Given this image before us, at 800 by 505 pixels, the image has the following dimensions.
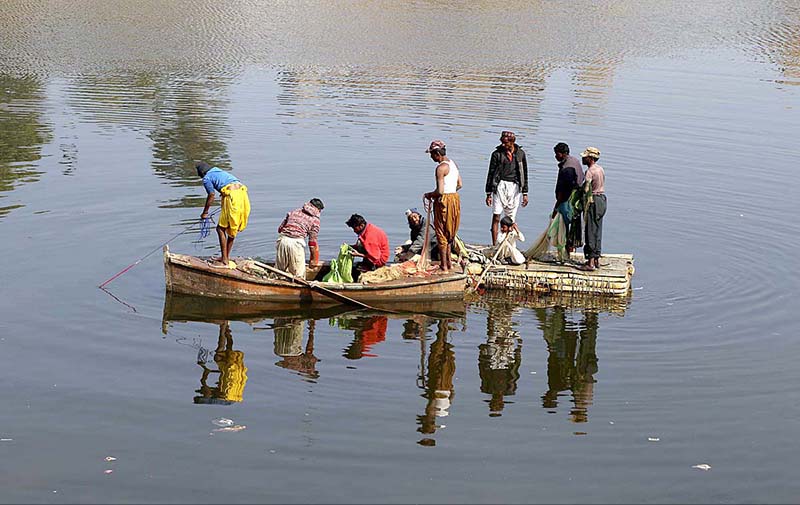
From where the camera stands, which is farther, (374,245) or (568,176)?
(374,245)

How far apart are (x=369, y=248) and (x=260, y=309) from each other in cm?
175

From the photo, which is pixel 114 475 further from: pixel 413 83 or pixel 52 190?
pixel 413 83

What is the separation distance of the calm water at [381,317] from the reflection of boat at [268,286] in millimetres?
356

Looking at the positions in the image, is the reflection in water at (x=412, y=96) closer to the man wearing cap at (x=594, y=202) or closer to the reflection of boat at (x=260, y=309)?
the man wearing cap at (x=594, y=202)

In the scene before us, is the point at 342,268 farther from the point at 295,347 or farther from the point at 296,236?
the point at 295,347

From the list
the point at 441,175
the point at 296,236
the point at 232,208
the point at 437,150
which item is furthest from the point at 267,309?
the point at 437,150

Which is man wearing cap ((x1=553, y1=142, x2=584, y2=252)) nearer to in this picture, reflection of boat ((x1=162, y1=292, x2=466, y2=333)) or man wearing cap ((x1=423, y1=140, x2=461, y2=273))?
man wearing cap ((x1=423, y1=140, x2=461, y2=273))

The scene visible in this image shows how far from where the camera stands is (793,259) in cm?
1706

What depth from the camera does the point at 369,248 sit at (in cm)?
1506

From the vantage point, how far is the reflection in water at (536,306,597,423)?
11.9 metres

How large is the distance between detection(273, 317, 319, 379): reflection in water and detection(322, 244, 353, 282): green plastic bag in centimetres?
83

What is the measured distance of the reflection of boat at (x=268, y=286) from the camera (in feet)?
48.1

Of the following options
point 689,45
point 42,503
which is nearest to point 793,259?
point 42,503

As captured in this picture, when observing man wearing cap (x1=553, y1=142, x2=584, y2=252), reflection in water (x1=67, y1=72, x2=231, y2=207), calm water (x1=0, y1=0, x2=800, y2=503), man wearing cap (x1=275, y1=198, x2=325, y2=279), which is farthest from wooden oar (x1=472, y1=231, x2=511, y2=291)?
reflection in water (x1=67, y1=72, x2=231, y2=207)
